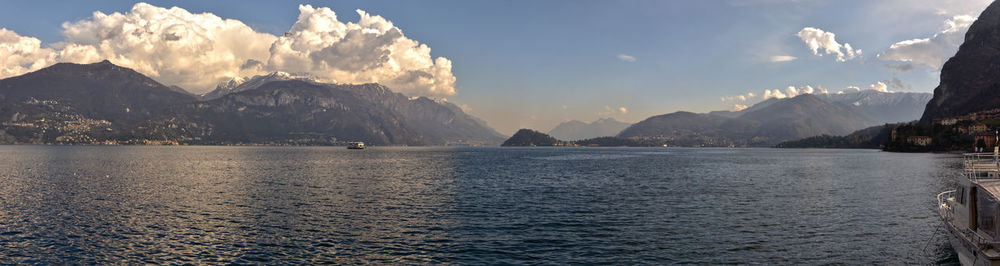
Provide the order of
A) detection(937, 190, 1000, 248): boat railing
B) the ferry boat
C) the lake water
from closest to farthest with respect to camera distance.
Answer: detection(937, 190, 1000, 248): boat railing < the ferry boat < the lake water

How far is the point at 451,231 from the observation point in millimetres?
45125

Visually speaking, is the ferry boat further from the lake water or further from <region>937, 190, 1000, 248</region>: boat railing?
the lake water

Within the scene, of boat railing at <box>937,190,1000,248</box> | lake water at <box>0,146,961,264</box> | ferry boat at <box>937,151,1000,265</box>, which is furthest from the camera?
lake water at <box>0,146,961,264</box>

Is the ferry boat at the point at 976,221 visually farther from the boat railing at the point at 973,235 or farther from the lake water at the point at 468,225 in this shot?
the lake water at the point at 468,225

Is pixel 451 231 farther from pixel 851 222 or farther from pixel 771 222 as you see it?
pixel 851 222

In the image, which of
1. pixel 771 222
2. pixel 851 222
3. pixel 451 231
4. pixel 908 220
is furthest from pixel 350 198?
pixel 908 220

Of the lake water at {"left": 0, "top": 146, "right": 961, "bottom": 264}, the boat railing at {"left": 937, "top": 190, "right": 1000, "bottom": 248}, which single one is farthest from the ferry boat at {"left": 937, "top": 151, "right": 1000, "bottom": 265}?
the lake water at {"left": 0, "top": 146, "right": 961, "bottom": 264}

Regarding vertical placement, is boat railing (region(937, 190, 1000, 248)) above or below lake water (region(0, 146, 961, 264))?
above

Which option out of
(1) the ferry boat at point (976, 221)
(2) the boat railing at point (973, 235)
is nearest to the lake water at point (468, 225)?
(2) the boat railing at point (973, 235)

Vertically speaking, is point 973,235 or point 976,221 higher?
point 976,221

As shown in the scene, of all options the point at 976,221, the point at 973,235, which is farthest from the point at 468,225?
the point at 976,221

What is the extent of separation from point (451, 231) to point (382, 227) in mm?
6787

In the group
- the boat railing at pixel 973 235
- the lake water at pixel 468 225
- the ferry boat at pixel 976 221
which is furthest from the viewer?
the lake water at pixel 468 225

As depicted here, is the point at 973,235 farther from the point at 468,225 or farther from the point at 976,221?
the point at 468,225
